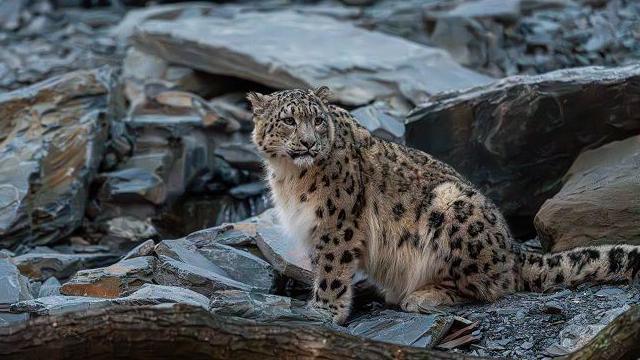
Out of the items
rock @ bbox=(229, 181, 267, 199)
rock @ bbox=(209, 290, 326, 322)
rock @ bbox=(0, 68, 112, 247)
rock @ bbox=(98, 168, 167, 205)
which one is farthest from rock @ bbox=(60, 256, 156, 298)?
rock @ bbox=(229, 181, 267, 199)

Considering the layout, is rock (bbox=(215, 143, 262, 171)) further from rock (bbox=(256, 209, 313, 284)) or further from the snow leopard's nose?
the snow leopard's nose

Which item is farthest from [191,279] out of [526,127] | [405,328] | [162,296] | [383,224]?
[526,127]

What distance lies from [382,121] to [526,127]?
2334 mm

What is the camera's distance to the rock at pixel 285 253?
26.9ft

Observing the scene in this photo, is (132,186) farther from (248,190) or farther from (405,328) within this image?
(405,328)

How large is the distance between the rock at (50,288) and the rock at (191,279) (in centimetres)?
77

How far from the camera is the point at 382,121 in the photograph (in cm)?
1179

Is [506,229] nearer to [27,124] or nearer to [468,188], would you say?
[468,188]

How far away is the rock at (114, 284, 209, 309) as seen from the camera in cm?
683

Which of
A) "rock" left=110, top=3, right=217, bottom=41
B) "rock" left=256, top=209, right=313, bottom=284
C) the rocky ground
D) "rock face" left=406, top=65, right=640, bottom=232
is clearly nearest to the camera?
the rocky ground

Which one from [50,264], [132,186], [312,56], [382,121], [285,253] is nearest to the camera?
[285,253]

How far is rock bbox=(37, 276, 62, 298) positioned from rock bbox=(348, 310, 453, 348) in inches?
85.0

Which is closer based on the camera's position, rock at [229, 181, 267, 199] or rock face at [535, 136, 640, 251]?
rock face at [535, 136, 640, 251]

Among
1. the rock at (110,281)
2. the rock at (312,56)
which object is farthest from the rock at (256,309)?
the rock at (312,56)
